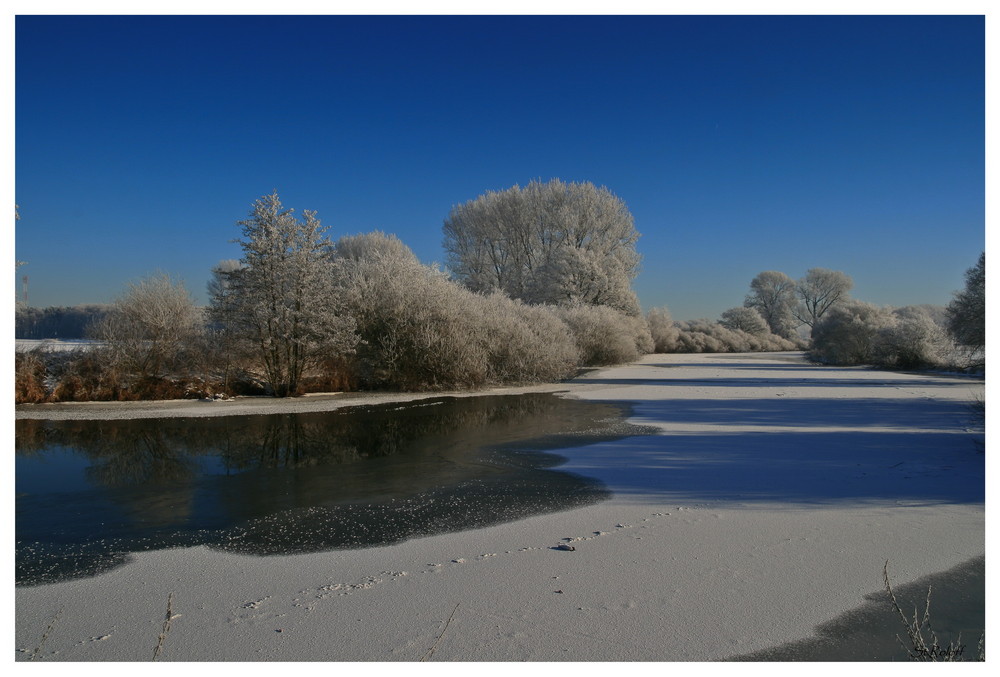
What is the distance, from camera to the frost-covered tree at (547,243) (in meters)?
32.1

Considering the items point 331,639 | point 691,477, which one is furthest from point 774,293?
point 331,639

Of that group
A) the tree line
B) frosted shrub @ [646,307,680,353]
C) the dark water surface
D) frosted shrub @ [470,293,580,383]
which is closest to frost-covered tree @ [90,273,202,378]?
the tree line

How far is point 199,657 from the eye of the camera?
2.91 metres

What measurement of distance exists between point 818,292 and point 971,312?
41.2 metres

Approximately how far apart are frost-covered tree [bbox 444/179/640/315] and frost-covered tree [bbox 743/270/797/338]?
28.4 meters

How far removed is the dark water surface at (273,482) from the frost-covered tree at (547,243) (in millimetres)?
21158

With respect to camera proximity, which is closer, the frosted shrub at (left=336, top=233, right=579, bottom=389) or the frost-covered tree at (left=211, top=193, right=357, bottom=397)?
the frost-covered tree at (left=211, top=193, right=357, bottom=397)

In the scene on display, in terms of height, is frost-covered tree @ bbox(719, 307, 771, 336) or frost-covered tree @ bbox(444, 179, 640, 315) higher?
frost-covered tree @ bbox(444, 179, 640, 315)

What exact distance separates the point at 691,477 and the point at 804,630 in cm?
337

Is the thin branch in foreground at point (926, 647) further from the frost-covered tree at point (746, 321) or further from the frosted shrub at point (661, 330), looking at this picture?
the frost-covered tree at point (746, 321)

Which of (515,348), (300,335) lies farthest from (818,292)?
(300,335)

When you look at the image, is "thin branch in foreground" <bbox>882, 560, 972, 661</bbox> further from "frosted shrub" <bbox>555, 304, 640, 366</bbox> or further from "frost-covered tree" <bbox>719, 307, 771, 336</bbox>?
"frost-covered tree" <bbox>719, 307, 771, 336</bbox>

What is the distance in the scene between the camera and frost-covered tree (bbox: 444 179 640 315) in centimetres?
3212
